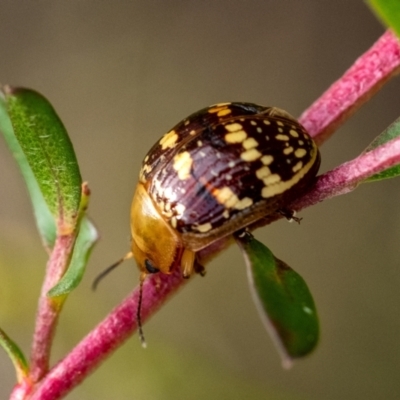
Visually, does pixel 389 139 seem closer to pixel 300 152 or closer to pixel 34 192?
pixel 300 152

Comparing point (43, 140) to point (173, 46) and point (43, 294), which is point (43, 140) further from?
point (173, 46)

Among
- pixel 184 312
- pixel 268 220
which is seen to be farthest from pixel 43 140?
pixel 184 312

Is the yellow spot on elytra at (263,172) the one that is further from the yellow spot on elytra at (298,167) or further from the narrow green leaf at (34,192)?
the narrow green leaf at (34,192)

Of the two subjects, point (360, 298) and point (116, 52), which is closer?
point (360, 298)

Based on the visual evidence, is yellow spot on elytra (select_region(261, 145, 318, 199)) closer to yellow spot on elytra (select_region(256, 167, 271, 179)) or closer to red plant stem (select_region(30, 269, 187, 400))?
yellow spot on elytra (select_region(256, 167, 271, 179))

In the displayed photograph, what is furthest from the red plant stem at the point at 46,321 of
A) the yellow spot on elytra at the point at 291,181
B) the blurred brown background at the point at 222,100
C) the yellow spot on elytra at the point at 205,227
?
the blurred brown background at the point at 222,100

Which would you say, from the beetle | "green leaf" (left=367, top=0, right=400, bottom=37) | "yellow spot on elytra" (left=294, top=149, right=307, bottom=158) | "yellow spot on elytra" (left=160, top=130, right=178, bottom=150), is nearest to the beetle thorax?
the beetle

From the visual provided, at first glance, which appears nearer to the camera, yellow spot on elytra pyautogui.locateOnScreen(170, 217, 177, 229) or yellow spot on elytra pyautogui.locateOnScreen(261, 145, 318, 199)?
yellow spot on elytra pyautogui.locateOnScreen(261, 145, 318, 199)
